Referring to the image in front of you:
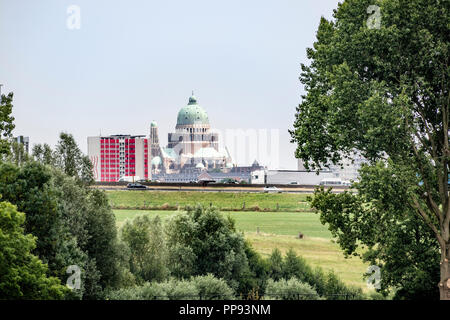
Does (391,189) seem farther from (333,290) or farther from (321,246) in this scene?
(321,246)

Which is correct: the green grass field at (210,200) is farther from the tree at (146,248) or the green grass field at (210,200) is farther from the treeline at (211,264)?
the tree at (146,248)

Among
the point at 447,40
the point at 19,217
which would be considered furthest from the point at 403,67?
the point at 19,217

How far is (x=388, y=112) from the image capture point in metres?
22.8

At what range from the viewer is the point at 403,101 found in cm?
2323

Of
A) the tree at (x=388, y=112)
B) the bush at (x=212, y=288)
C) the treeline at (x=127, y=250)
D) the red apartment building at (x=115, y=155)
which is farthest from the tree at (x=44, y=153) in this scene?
the red apartment building at (x=115, y=155)

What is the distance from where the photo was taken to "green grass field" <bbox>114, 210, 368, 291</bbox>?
146ft

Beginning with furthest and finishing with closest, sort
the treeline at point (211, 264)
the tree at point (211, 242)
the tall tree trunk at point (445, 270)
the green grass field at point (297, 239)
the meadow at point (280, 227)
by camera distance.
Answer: the meadow at point (280, 227) < the green grass field at point (297, 239) < the tree at point (211, 242) < the treeline at point (211, 264) < the tall tree trunk at point (445, 270)

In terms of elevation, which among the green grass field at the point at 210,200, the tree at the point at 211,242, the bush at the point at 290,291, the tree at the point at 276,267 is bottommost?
the bush at the point at 290,291

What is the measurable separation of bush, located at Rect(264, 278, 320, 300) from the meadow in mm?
4062

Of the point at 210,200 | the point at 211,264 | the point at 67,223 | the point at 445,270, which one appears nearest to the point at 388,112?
the point at 445,270

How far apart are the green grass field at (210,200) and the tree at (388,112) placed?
97.0ft

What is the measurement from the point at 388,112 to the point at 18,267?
15186mm

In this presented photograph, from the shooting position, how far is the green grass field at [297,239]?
146ft
